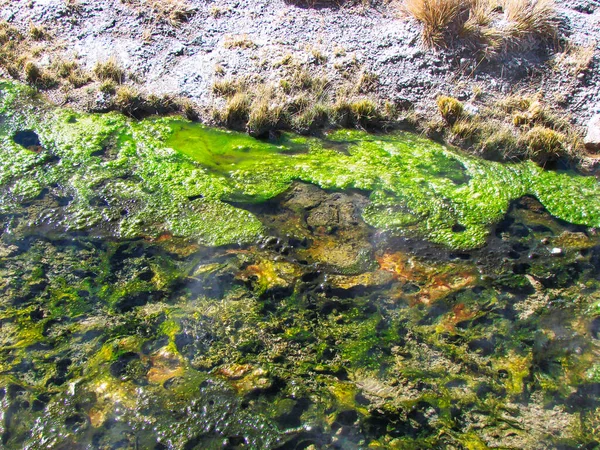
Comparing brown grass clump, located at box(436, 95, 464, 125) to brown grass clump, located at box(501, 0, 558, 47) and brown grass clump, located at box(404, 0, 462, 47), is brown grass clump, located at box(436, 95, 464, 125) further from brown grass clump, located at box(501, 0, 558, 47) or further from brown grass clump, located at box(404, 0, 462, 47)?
brown grass clump, located at box(501, 0, 558, 47)

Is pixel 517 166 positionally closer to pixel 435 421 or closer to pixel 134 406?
pixel 435 421

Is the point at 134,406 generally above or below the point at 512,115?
below

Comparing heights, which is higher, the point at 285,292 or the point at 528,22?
the point at 528,22

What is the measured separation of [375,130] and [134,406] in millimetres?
3002

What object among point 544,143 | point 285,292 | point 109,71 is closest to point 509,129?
point 544,143

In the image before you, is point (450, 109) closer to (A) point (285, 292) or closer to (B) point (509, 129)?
(B) point (509, 129)

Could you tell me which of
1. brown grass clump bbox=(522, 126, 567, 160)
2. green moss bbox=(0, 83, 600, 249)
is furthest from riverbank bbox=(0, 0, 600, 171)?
green moss bbox=(0, 83, 600, 249)

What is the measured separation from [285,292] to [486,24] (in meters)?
3.34

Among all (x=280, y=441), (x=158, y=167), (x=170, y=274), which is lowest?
(x=280, y=441)

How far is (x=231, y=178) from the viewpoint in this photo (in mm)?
4012

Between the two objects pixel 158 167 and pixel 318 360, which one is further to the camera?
pixel 158 167

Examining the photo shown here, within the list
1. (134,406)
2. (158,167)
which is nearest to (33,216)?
(158,167)

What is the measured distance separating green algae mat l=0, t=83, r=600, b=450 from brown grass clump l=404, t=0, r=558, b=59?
1174 millimetres

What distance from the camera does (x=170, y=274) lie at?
3230 millimetres
